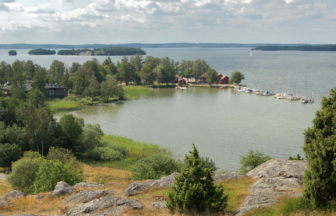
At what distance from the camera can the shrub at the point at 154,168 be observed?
66.0ft

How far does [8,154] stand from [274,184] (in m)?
23.1

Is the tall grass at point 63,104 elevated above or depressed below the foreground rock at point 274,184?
below

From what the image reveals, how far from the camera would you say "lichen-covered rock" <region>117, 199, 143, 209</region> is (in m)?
12.4

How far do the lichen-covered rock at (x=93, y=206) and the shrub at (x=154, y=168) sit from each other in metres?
6.83

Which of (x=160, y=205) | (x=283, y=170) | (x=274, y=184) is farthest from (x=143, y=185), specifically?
(x=283, y=170)

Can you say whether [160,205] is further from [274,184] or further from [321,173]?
[321,173]

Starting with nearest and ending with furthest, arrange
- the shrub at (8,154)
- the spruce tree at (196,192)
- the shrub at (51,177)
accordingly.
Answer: the spruce tree at (196,192), the shrub at (51,177), the shrub at (8,154)

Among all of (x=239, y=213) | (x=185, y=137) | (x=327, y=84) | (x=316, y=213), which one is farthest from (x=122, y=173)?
(x=327, y=84)

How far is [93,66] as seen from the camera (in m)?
Answer: 77.9

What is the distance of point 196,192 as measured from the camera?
10.7 m

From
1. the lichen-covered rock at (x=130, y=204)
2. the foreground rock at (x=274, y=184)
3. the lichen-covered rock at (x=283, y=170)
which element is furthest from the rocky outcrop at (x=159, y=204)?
the lichen-covered rock at (x=283, y=170)

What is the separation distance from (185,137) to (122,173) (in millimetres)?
12834

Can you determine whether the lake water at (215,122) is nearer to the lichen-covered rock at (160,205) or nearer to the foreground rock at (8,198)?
the lichen-covered rock at (160,205)

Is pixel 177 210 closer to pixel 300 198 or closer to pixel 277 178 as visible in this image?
pixel 300 198
